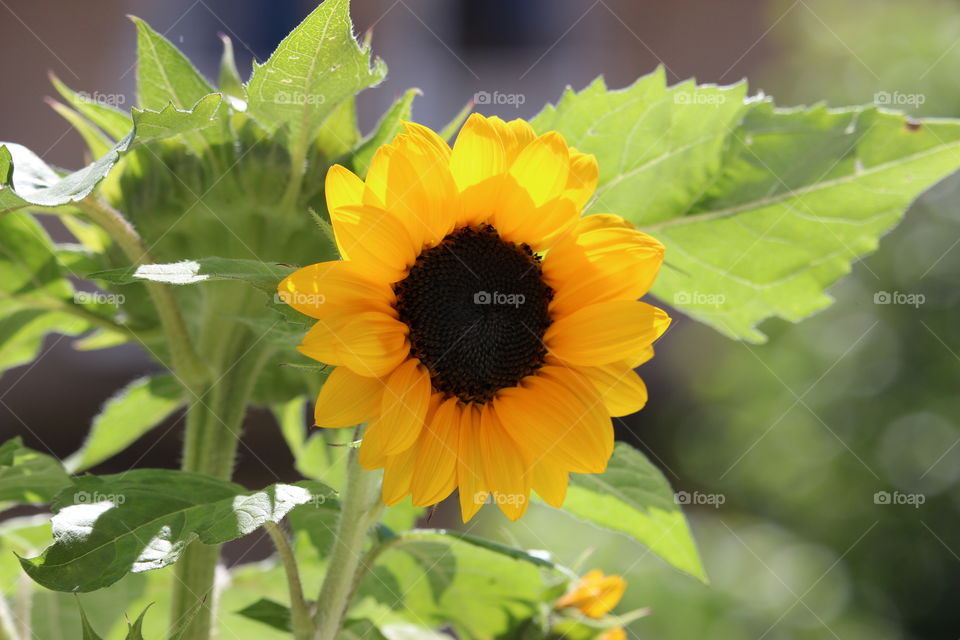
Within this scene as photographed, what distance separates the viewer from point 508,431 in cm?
37

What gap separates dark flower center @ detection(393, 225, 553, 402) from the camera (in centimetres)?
37

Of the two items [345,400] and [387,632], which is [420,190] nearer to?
[345,400]

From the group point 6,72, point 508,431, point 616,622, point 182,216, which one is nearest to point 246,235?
point 182,216

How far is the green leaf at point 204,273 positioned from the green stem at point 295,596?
10 centimetres

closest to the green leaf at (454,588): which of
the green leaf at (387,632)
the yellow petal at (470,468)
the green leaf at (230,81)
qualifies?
the green leaf at (387,632)

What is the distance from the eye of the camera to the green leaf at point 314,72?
1.14ft

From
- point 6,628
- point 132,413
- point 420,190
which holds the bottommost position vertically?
point 6,628

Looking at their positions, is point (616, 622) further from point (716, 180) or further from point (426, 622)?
point (716, 180)

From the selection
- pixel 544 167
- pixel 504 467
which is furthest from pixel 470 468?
pixel 544 167

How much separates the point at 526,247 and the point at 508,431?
0.07 metres

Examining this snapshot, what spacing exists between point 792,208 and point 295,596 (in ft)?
0.93

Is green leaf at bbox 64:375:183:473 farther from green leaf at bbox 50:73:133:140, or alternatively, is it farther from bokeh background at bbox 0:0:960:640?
bokeh background at bbox 0:0:960:640

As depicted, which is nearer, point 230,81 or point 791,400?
point 230,81

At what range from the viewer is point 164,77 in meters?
0.39
